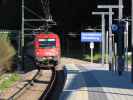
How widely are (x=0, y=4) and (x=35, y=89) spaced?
2604 inches

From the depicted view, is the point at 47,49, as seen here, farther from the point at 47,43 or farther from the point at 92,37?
the point at 92,37

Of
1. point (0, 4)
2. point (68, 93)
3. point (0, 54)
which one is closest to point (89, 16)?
point (0, 4)

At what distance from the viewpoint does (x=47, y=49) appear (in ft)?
157

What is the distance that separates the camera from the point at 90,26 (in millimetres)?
84688

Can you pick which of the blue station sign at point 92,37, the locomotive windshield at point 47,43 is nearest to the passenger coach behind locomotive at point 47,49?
the locomotive windshield at point 47,43

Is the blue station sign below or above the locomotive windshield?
above

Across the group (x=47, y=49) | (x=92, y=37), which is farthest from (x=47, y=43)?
(x=92, y=37)

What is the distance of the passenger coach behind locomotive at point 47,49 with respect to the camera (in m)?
47.5

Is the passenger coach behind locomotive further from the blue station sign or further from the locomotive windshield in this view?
the blue station sign

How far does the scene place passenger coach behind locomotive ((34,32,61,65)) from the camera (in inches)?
1871

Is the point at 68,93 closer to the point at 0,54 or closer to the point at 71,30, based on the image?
the point at 0,54

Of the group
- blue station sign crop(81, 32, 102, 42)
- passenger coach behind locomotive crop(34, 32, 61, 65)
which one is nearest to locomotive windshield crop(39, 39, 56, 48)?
passenger coach behind locomotive crop(34, 32, 61, 65)

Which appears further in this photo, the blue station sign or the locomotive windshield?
the blue station sign

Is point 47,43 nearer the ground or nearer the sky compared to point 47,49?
nearer the sky
